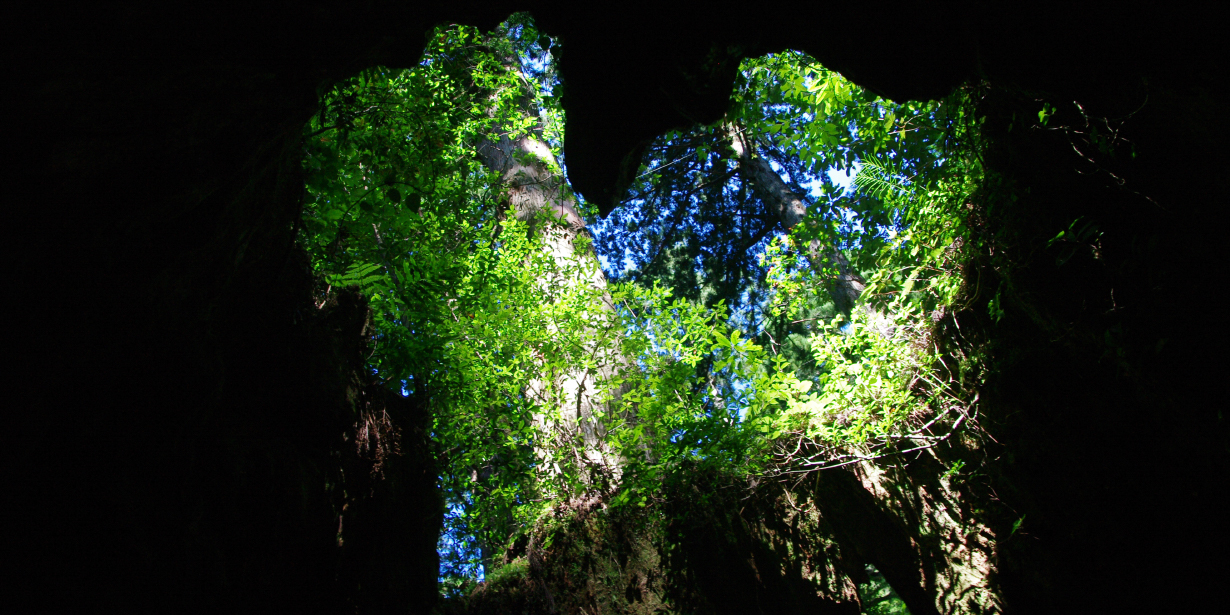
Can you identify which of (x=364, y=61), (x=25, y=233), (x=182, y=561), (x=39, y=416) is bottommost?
(x=182, y=561)

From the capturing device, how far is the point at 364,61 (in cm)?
219

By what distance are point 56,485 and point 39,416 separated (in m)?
0.21

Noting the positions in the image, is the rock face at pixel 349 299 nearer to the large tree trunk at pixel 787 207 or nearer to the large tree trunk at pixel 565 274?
the large tree trunk at pixel 565 274

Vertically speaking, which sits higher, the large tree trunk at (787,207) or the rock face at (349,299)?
the large tree trunk at (787,207)

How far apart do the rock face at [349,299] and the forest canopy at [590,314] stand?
1.40 feet

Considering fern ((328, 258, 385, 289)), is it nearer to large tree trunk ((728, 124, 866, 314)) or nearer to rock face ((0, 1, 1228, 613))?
rock face ((0, 1, 1228, 613))

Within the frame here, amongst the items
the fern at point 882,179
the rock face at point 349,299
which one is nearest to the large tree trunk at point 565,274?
the rock face at point 349,299

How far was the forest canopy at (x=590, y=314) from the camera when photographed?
335cm

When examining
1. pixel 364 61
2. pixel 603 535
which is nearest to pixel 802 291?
pixel 603 535

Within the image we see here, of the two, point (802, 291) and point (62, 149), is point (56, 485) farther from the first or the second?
point (802, 291)

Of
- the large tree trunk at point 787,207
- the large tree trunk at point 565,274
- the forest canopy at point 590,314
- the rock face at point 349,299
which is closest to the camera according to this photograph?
the rock face at point 349,299

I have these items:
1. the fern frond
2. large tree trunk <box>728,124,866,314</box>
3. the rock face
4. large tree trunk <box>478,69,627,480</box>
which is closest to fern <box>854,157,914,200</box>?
the rock face

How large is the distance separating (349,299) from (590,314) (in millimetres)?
1937

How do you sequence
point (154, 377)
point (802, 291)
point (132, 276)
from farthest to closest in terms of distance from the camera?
point (802, 291) < point (154, 377) < point (132, 276)
